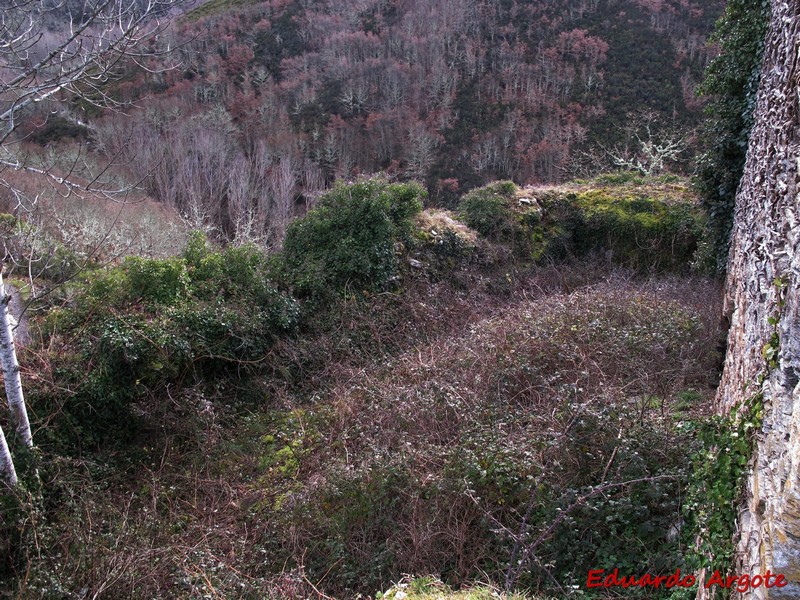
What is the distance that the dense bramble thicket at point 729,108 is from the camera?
780 centimetres

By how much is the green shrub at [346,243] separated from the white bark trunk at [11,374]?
4718 millimetres

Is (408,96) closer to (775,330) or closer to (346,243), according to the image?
(346,243)

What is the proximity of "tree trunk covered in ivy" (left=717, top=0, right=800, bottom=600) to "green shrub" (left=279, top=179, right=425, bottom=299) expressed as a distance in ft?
21.4

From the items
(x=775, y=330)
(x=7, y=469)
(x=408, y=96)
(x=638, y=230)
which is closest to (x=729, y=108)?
(x=638, y=230)

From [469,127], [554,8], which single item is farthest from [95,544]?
[554,8]

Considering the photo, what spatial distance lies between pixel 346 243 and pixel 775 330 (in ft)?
26.2

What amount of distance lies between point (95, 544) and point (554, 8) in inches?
1833

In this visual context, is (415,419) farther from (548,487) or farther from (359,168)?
(359,168)

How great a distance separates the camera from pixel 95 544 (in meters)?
4.58

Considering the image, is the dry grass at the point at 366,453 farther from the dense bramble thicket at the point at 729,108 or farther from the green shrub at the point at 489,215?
the green shrub at the point at 489,215

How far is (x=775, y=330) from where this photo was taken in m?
2.49

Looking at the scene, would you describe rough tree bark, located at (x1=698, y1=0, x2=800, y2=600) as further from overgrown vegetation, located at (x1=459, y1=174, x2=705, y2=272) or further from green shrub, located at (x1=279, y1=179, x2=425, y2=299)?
overgrown vegetation, located at (x1=459, y1=174, x2=705, y2=272)

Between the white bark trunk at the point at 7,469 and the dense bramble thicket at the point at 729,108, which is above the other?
the dense bramble thicket at the point at 729,108

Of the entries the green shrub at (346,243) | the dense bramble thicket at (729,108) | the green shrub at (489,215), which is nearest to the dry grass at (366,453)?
the green shrub at (346,243)
